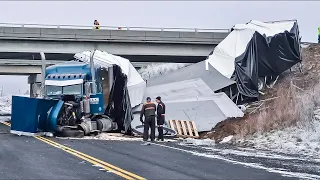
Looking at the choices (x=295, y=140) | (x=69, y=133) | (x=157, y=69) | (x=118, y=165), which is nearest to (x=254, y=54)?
(x=69, y=133)

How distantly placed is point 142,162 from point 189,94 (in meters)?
13.0

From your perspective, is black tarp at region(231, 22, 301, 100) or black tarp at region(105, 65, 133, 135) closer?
black tarp at region(105, 65, 133, 135)


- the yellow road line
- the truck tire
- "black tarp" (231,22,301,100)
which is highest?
"black tarp" (231,22,301,100)

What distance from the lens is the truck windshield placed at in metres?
20.6

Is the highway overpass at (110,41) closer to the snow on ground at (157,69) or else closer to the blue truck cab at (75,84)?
the snow on ground at (157,69)

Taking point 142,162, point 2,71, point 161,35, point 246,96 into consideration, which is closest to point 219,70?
point 246,96

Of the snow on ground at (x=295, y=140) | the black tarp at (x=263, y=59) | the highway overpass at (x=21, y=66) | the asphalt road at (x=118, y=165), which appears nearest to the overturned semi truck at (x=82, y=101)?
the asphalt road at (x=118, y=165)

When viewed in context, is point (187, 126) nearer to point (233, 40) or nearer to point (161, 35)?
Result: point (233, 40)

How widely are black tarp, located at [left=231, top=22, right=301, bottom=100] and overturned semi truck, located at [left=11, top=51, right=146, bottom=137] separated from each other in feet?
20.8

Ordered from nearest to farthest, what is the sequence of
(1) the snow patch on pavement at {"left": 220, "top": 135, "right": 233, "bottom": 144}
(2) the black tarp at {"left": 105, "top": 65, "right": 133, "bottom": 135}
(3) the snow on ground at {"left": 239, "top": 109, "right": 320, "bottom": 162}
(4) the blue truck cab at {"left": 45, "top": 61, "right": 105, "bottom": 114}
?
(3) the snow on ground at {"left": 239, "top": 109, "right": 320, "bottom": 162} < (1) the snow patch on pavement at {"left": 220, "top": 135, "right": 233, "bottom": 144} < (4) the blue truck cab at {"left": 45, "top": 61, "right": 105, "bottom": 114} < (2) the black tarp at {"left": 105, "top": 65, "right": 133, "bottom": 135}

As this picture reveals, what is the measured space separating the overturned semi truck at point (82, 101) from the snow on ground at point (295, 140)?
680cm

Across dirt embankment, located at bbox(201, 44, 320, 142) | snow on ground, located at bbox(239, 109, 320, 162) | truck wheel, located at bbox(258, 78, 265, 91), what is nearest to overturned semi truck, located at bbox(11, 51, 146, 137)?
dirt embankment, located at bbox(201, 44, 320, 142)

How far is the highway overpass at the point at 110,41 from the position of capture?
119 feet

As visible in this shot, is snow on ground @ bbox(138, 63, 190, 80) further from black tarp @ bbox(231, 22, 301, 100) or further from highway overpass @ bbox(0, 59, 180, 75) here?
black tarp @ bbox(231, 22, 301, 100)
